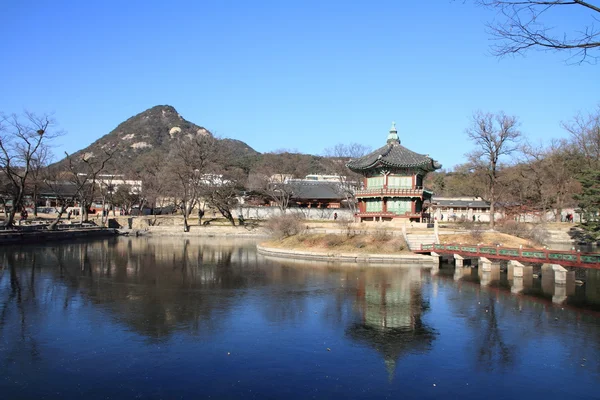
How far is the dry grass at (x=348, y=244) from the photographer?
36406mm

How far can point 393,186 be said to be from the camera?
51.8 meters

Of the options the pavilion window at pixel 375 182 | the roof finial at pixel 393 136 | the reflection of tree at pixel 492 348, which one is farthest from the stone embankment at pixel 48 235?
the reflection of tree at pixel 492 348

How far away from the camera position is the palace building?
166 feet

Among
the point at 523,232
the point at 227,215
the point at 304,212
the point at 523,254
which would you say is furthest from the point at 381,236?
the point at 227,215

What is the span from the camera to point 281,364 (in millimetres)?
13734

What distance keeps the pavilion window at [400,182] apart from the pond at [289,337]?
23.4 metres

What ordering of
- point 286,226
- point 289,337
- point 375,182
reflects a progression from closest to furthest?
point 289,337
point 286,226
point 375,182

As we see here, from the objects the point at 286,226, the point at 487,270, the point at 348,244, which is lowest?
the point at 487,270

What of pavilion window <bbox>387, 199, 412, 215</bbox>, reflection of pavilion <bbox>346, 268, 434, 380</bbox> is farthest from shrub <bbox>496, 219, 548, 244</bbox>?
reflection of pavilion <bbox>346, 268, 434, 380</bbox>

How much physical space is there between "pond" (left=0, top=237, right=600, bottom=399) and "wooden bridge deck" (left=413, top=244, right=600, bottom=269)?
5.59 feet

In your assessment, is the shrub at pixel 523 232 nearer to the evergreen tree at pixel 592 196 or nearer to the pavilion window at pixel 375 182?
the evergreen tree at pixel 592 196

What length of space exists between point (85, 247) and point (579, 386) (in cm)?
4326

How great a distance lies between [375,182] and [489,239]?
15.9 m

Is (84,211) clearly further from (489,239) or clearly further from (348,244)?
(489,239)
